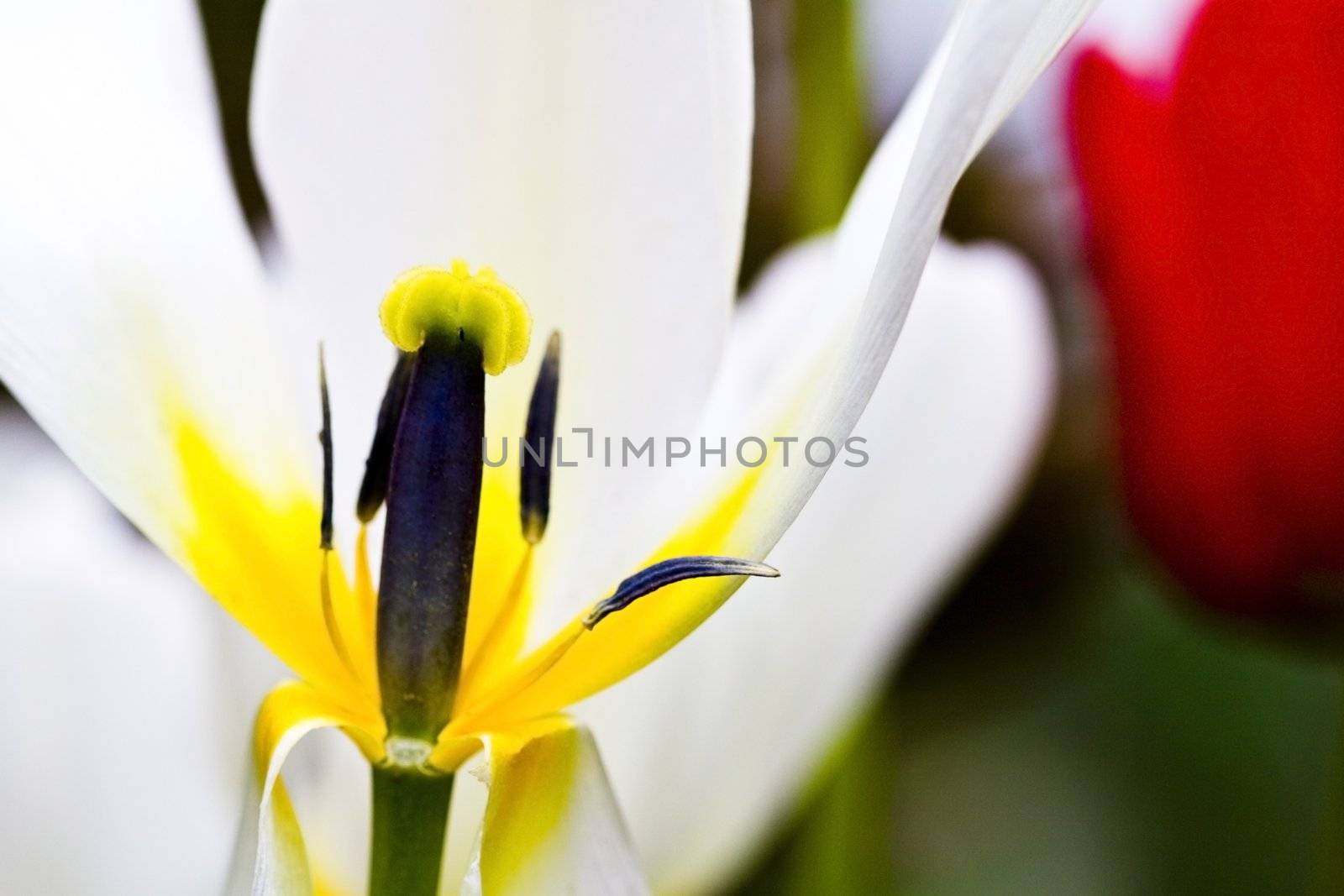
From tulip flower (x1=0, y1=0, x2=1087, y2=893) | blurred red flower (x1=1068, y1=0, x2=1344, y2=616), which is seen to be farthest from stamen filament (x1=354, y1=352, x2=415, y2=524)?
blurred red flower (x1=1068, y1=0, x2=1344, y2=616)

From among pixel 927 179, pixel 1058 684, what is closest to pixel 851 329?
pixel 927 179

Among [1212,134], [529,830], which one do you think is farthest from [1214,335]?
[529,830]

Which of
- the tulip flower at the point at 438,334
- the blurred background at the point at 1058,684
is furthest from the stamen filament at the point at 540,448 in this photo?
the blurred background at the point at 1058,684

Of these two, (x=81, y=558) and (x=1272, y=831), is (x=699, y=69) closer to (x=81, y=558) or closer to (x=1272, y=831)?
(x=81, y=558)

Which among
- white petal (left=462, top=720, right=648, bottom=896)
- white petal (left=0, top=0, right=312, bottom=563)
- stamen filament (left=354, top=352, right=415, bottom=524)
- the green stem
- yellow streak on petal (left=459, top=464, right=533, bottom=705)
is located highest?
white petal (left=0, top=0, right=312, bottom=563)

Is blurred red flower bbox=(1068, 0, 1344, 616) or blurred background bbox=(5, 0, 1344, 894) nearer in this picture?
blurred red flower bbox=(1068, 0, 1344, 616)

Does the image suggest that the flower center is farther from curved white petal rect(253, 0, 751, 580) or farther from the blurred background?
the blurred background
